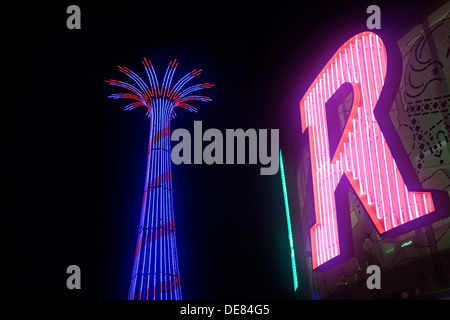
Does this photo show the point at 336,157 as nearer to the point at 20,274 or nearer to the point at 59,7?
the point at 59,7

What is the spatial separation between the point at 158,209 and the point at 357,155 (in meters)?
5.47

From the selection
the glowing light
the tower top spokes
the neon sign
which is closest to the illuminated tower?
the tower top spokes

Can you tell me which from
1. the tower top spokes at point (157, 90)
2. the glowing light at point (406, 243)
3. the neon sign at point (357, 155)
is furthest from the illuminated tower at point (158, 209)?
the glowing light at point (406, 243)

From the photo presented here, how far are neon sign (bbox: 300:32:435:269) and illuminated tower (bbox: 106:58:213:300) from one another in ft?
13.2

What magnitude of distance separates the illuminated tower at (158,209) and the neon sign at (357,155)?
402 cm

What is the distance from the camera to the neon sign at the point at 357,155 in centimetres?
421

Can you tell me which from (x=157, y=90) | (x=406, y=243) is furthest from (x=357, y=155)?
(x=157, y=90)

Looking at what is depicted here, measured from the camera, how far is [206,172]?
12.8 meters

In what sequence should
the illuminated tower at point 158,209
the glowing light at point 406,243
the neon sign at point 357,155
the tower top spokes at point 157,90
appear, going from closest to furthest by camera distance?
the neon sign at point 357,155 → the glowing light at point 406,243 → the illuminated tower at point 158,209 → the tower top spokes at point 157,90

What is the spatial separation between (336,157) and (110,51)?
321 inches

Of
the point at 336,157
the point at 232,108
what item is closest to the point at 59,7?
the point at 232,108

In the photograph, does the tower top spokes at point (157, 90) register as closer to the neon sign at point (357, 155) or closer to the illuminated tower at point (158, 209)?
the illuminated tower at point (158, 209)

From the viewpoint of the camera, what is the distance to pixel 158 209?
934 cm

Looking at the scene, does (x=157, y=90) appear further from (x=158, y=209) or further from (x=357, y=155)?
(x=357, y=155)
